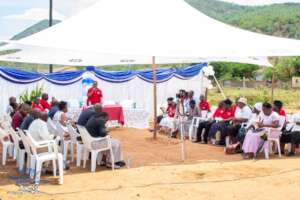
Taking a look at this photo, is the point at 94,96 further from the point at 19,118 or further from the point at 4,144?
the point at 4,144

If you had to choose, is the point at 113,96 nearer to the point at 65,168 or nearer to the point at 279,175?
the point at 65,168

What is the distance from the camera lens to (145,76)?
19422mm

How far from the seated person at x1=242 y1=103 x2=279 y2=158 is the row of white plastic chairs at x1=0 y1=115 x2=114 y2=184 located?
2849 mm

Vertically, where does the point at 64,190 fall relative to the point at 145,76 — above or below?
below

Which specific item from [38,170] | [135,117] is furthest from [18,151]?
[135,117]

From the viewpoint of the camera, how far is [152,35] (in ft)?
35.7

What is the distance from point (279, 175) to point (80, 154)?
11.8 ft

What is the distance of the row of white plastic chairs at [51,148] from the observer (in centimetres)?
811

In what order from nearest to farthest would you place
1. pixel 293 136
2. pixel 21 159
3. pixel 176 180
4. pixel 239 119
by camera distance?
pixel 176 180, pixel 21 159, pixel 293 136, pixel 239 119

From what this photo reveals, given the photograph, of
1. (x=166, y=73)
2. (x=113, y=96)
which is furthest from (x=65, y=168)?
(x=166, y=73)

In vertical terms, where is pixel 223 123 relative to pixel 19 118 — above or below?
below

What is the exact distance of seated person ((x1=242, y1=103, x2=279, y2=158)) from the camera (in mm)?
10219

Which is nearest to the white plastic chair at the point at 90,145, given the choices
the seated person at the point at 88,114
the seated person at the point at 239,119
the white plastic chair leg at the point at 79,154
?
the seated person at the point at 88,114

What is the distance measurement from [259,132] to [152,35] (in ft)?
9.69
